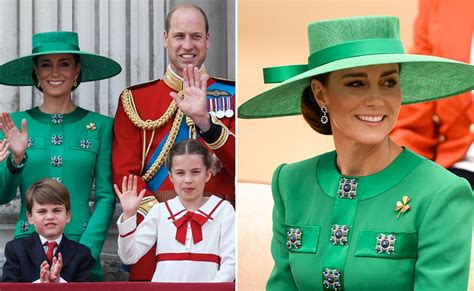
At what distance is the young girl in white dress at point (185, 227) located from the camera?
373cm

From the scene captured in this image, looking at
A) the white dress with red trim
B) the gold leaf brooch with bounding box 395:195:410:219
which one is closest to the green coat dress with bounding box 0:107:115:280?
the white dress with red trim

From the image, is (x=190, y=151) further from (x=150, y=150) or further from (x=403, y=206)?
(x=403, y=206)

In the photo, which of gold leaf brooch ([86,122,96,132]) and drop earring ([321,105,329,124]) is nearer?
drop earring ([321,105,329,124])

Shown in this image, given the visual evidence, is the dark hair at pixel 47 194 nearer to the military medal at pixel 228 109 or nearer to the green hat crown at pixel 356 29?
the military medal at pixel 228 109

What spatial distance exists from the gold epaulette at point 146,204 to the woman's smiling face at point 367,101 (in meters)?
1.40

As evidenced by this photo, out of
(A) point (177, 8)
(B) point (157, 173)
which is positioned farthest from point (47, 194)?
(A) point (177, 8)

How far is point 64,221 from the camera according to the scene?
377 centimetres

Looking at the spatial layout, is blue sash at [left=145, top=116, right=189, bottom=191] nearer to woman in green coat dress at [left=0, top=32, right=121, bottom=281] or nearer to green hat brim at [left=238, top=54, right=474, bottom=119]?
woman in green coat dress at [left=0, top=32, right=121, bottom=281]

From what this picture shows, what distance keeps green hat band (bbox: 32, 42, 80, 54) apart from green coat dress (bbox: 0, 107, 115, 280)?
0.25 meters

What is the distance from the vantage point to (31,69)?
386 cm

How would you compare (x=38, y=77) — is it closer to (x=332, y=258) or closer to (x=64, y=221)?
(x=64, y=221)

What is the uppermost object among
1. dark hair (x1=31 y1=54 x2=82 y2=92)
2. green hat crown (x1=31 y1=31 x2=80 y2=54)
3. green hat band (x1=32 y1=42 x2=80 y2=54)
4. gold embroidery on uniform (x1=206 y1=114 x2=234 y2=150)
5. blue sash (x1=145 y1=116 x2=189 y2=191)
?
green hat crown (x1=31 y1=31 x2=80 y2=54)

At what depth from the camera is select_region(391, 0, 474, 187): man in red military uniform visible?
328 centimetres

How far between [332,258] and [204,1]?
171 centimetres
